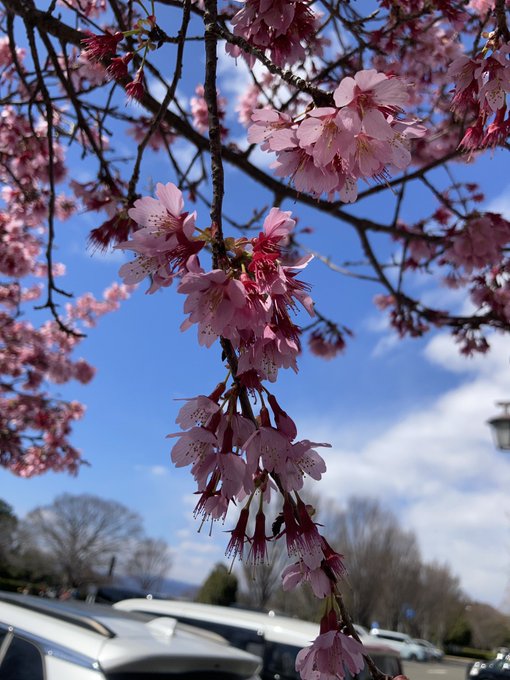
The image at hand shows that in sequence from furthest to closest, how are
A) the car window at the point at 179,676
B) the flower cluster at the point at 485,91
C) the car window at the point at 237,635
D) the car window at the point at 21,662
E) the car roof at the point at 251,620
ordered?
the car window at the point at 237,635 < the car roof at the point at 251,620 < the car window at the point at 21,662 < the car window at the point at 179,676 < the flower cluster at the point at 485,91

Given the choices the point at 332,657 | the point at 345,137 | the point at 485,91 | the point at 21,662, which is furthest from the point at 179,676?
the point at 485,91

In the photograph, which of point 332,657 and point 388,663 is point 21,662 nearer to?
point 332,657

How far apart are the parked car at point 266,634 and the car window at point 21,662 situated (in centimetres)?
299

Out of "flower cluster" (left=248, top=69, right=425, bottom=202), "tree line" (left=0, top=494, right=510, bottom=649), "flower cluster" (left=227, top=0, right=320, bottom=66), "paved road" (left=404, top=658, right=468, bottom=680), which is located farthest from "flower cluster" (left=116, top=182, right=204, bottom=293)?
"tree line" (left=0, top=494, right=510, bottom=649)

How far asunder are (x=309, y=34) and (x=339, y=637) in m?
1.60

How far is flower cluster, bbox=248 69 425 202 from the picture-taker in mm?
1095

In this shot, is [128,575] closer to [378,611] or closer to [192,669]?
[378,611]

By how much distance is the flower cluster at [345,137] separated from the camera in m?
1.09

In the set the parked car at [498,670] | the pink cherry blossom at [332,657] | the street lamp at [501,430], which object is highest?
the street lamp at [501,430]

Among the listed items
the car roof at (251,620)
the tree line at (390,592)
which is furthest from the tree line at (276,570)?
the car roof at (251,620)

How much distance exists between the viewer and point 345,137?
1.13 meters

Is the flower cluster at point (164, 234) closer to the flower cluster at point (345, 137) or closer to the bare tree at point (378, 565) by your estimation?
the flower cluster at point (345, 137)

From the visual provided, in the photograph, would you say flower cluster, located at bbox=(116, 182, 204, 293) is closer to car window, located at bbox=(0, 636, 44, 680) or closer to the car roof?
car window, located at bbox=(0, 636, 44, 680)

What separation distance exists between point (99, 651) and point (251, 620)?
4.53 metres
